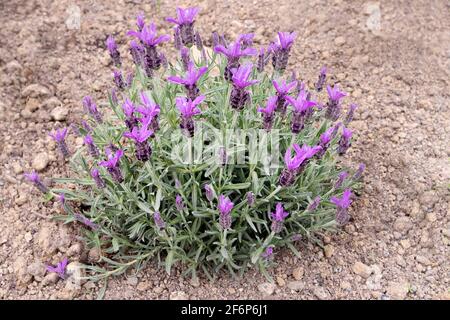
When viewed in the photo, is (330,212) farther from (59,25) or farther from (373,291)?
(59,25)

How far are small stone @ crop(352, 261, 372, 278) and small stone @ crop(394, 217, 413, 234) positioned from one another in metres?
0.34

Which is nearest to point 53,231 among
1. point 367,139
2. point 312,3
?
point 367,139

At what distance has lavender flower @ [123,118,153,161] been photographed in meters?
2.27

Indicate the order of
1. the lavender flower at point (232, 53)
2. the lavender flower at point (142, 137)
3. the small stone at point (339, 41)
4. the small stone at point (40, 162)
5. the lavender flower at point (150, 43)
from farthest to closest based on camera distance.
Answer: the small stone at point (339, 41) → the small stone at point (40, 162) → the lavender flower at point (150, 43) → the lavender flower at point (232, 53) → the lavender flower at point (142, 137)

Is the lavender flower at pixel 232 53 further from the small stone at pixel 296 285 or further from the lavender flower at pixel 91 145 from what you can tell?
the small stone at pixel 296 285

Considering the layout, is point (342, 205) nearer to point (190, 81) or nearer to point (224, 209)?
point (224, 209)

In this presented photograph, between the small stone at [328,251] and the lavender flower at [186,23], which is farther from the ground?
the lavender flower at [186,23]

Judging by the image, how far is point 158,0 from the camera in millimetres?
4434

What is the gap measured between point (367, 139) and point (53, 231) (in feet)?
6.83

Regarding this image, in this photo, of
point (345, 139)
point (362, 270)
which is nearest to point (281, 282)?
point (362, 270)

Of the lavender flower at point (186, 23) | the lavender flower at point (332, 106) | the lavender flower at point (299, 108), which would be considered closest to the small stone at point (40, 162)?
the lavender flower at point (186, 23)

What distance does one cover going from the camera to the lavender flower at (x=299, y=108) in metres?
2.43

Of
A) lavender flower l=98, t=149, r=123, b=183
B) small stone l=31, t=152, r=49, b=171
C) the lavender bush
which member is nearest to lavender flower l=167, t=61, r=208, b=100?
the lavender bush

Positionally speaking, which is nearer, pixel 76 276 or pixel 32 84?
pixel 76 276
